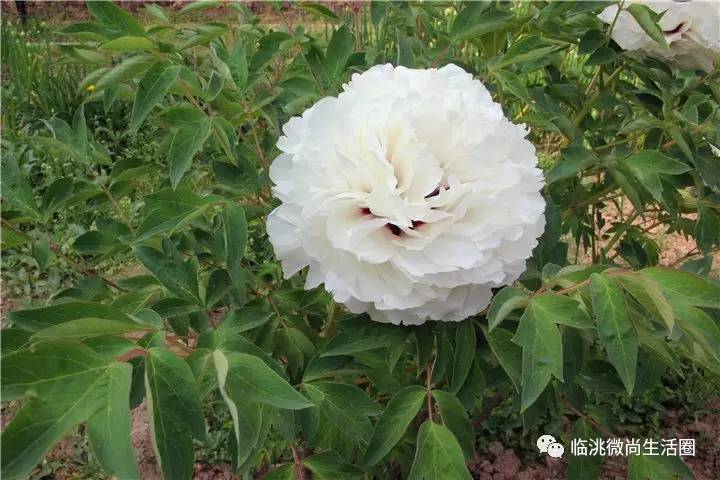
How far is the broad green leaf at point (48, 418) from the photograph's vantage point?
634 mm

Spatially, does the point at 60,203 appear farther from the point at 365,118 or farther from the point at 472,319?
the point at 472,319

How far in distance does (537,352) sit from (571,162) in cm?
48

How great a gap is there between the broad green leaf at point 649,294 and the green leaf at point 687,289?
3cm

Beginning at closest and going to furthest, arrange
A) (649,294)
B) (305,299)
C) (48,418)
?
1. (48,418)
2. (649,294)
3. (305,299)

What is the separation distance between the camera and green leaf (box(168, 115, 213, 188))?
997mm

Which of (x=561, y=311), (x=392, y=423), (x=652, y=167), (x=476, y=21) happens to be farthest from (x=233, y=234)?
(x=652, y=167)

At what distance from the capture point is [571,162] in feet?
4.00

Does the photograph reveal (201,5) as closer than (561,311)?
No

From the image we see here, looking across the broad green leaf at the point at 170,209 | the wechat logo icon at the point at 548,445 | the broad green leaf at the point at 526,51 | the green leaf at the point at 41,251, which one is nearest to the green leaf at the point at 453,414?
the broad green leaf at the point at 170,209

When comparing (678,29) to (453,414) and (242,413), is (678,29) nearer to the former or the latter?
(453,414)

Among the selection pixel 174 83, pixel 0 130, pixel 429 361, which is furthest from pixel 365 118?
pixel 0 130

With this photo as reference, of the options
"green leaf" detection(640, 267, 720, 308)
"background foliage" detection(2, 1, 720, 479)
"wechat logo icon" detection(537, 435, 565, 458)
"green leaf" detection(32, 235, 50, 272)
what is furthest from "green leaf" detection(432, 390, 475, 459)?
"wechat logo icon" detection(537, 435, 565, 458)

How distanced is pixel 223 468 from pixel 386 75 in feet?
4.99

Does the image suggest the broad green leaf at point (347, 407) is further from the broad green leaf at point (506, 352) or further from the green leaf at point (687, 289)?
the green leaf at point (687, 289)
